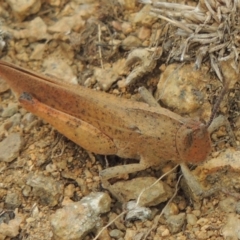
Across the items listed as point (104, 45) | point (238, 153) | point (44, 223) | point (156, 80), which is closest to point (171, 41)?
point (156, 80)

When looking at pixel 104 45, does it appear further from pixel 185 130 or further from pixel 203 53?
pixel 185 130

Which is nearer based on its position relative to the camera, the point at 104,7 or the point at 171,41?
the point at 171,41

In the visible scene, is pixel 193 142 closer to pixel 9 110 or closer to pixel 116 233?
pixel 116 233

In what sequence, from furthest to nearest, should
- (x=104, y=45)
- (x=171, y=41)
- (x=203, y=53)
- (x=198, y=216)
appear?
1. (x=104, y=45)
2. (x=171, y=41)
3. (x=203, y=53)
4. (x=198, y=216)

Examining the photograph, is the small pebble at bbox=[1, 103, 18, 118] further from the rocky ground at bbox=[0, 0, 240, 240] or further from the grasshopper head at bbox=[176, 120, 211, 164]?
the grasshopper head at bbox=[176, 120, 211, 164]

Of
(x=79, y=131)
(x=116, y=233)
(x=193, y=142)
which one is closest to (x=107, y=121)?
(x=79, y=131)

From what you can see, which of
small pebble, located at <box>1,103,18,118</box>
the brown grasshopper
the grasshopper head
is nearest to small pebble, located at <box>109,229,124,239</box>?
the brown grasshopper
